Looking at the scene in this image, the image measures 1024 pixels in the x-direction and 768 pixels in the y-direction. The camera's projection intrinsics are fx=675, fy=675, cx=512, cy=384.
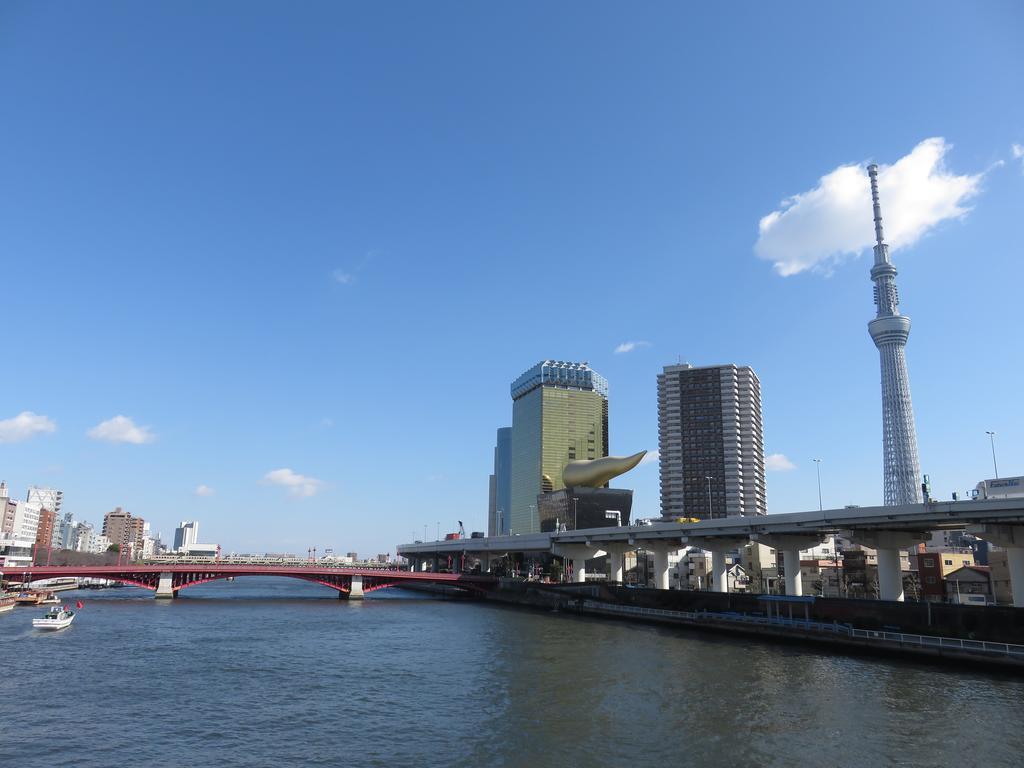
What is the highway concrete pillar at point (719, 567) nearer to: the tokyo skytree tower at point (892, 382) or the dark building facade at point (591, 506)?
the dark building facade at point (591, 506)

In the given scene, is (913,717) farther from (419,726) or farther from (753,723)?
(419,726)

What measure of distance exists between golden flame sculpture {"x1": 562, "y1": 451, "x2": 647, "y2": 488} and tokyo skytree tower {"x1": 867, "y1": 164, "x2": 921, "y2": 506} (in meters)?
65.7

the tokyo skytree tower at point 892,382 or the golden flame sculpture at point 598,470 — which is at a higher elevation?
the tokyo skytree tower at point 892,382

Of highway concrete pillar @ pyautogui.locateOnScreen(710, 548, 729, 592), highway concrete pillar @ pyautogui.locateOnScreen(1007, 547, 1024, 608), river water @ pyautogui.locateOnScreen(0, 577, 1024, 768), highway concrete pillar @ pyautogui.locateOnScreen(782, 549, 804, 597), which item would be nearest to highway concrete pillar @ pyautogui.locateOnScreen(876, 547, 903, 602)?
highway concrete pillar @ pyautogui.locateOnScreen(782, 549, 804, 597)

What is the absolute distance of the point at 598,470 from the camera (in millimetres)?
161875

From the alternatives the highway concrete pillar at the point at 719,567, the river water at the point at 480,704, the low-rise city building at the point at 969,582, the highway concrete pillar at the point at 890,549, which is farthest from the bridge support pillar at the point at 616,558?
the highway concrete pillar at the point at 890,549

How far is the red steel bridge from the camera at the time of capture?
3713 inches

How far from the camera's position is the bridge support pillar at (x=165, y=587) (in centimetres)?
9962

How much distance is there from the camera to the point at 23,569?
94438 millimetres

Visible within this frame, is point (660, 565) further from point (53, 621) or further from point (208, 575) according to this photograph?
point (208, 575)

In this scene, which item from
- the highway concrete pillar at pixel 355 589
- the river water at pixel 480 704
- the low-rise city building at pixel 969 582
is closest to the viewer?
the river water at pixel 480 704

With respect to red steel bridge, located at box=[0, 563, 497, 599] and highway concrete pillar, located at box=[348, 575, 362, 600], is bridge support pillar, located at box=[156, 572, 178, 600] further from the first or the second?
highway concrete pillar, located at box=[348, 575, 362, 600]

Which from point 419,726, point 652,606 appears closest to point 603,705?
point 419,726

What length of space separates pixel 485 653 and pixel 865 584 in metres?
54.4
